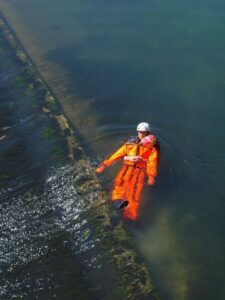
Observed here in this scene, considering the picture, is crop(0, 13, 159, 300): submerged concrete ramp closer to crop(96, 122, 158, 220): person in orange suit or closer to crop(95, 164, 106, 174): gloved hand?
crop(95, 164, 106, 174): gloved hand

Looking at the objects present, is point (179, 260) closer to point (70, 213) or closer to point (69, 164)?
point (70, 213)

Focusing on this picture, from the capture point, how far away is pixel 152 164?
11.3 metres

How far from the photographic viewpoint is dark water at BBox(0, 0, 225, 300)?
980 cm

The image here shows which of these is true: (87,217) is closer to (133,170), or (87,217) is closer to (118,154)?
(133,170)

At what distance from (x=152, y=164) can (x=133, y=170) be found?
1.60 ft

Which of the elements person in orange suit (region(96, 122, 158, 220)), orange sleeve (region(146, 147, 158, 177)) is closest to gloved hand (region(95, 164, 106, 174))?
person in orange suit (region(96, 122, 158, 220))

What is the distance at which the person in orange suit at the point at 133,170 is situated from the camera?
10.3m

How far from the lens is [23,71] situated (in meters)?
16.9

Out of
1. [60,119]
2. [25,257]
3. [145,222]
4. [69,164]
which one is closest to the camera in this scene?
[25,257]

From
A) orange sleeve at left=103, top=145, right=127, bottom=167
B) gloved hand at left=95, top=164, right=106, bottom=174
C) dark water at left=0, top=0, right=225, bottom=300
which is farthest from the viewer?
orange sleeve at left=103, top=145, right=127, bottom=167

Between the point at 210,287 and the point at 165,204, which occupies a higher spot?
the point at 165,204

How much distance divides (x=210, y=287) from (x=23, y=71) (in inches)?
429

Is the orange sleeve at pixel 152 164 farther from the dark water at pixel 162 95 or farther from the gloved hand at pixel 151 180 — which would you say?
the dark water at pixel 162 95

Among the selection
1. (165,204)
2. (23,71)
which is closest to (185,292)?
(165,204)
